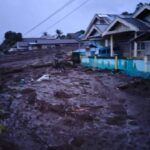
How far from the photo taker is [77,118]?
24.9ft

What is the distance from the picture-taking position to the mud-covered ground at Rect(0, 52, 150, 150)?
18.9 ft

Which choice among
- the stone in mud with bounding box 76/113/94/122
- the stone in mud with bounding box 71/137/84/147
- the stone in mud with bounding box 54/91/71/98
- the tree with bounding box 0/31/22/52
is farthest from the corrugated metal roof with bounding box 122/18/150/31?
the tree with bounding box 0/31/22/52

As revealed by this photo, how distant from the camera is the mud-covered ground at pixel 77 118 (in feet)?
18.9

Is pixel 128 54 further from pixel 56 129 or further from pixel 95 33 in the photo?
pixel 56 129

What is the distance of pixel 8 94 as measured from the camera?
12344 millimetres

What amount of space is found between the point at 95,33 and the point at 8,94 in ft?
60.0

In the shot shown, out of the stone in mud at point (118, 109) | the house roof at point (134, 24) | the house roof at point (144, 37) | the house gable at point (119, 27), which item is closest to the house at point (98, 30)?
the house gable at point (119, 27)

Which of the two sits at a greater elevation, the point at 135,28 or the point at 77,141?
the point at 135,28

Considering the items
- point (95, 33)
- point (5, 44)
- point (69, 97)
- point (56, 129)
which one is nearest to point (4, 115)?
point (56, 129)

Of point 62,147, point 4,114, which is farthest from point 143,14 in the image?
point 62,147

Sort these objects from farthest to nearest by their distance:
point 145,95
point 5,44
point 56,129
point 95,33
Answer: point 5,44 → point 95,33 → point 145,95 → point 56,129

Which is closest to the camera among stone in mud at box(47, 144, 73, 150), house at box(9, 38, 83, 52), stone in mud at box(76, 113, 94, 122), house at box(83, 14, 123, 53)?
stone in mud at box(47, 144, 73, 150)

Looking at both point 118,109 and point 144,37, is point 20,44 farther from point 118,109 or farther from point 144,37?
point 118,109

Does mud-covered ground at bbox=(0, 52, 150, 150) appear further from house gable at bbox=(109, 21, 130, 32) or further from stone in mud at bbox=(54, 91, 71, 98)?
house gable at bbox=(109, 21, 130, 32)
